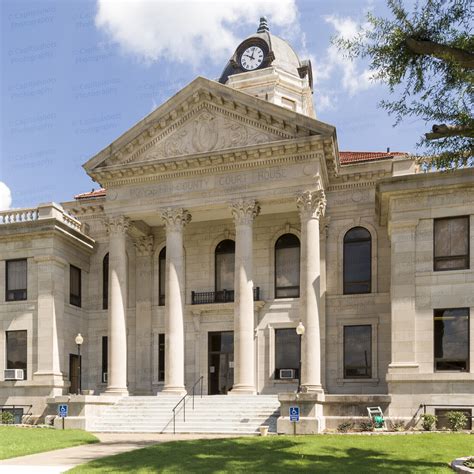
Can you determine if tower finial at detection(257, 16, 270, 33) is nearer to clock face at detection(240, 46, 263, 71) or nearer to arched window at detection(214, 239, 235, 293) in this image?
clock face at detection(240, 46, 263, 71)

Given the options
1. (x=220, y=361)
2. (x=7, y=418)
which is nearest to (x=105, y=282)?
(x=220, y=361)

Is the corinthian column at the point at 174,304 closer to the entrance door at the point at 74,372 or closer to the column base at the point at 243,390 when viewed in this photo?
the column base at the point at 243,390

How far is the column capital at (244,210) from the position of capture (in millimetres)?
30984

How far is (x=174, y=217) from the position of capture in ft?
106

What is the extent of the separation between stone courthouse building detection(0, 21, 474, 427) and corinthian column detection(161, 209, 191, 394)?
0.26 ft

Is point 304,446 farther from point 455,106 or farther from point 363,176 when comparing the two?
point 363,176

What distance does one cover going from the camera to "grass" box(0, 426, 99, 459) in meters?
18.7

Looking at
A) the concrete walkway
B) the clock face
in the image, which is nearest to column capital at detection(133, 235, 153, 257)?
the concrete walkway

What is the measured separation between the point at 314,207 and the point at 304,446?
1327cm

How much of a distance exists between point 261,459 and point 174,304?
1528cm

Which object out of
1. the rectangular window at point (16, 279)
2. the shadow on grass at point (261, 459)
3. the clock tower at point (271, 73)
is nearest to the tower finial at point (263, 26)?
the clock tower at point (271, 73)

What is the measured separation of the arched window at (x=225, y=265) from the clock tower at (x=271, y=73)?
21094 millimetres

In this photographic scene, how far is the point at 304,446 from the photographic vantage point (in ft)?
63.3

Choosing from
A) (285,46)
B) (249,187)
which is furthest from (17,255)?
(285,46)
